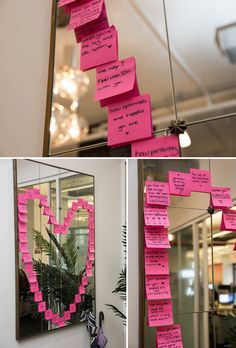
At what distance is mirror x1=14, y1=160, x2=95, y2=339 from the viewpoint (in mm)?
1035

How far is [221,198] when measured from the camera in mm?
1098

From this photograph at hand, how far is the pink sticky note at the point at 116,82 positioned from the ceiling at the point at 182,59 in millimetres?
44

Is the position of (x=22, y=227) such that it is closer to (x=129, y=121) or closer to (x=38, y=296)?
(x=38, y=296)

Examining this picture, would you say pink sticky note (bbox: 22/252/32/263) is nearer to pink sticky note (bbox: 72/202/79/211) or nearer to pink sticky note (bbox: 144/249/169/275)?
pink sticky note (bbox: 72/202/79/211)

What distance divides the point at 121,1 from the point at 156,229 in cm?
65

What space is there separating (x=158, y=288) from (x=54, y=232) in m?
0.28

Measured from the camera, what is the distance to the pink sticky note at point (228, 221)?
1.08 meters

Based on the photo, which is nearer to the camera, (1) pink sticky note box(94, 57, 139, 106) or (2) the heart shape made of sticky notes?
(2) the heart shape made of sticky notes

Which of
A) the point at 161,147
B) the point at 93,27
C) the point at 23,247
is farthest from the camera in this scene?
the point at 93,27

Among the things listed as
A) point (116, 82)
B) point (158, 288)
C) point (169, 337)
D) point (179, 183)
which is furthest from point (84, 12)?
point (169, 337)

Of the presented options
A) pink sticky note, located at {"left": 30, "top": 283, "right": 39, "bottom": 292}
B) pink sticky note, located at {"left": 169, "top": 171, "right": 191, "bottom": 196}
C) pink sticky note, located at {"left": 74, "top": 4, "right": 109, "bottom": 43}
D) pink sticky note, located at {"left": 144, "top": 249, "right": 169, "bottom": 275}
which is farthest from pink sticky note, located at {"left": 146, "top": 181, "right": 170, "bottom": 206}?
pink sticky note, located at {"left": 74, "top": 4, "right": 109, "bottom": 43}

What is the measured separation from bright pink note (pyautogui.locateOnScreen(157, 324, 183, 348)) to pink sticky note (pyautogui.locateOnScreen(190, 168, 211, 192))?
1.07ft

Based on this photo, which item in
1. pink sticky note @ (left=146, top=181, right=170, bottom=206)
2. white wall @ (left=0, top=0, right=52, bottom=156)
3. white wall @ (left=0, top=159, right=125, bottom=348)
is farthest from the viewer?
white wall @ (left=0, top=0, right=52, bottom=156)

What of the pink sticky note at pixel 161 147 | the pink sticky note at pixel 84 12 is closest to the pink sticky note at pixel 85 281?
the pink sticky note at pixel 161 147
